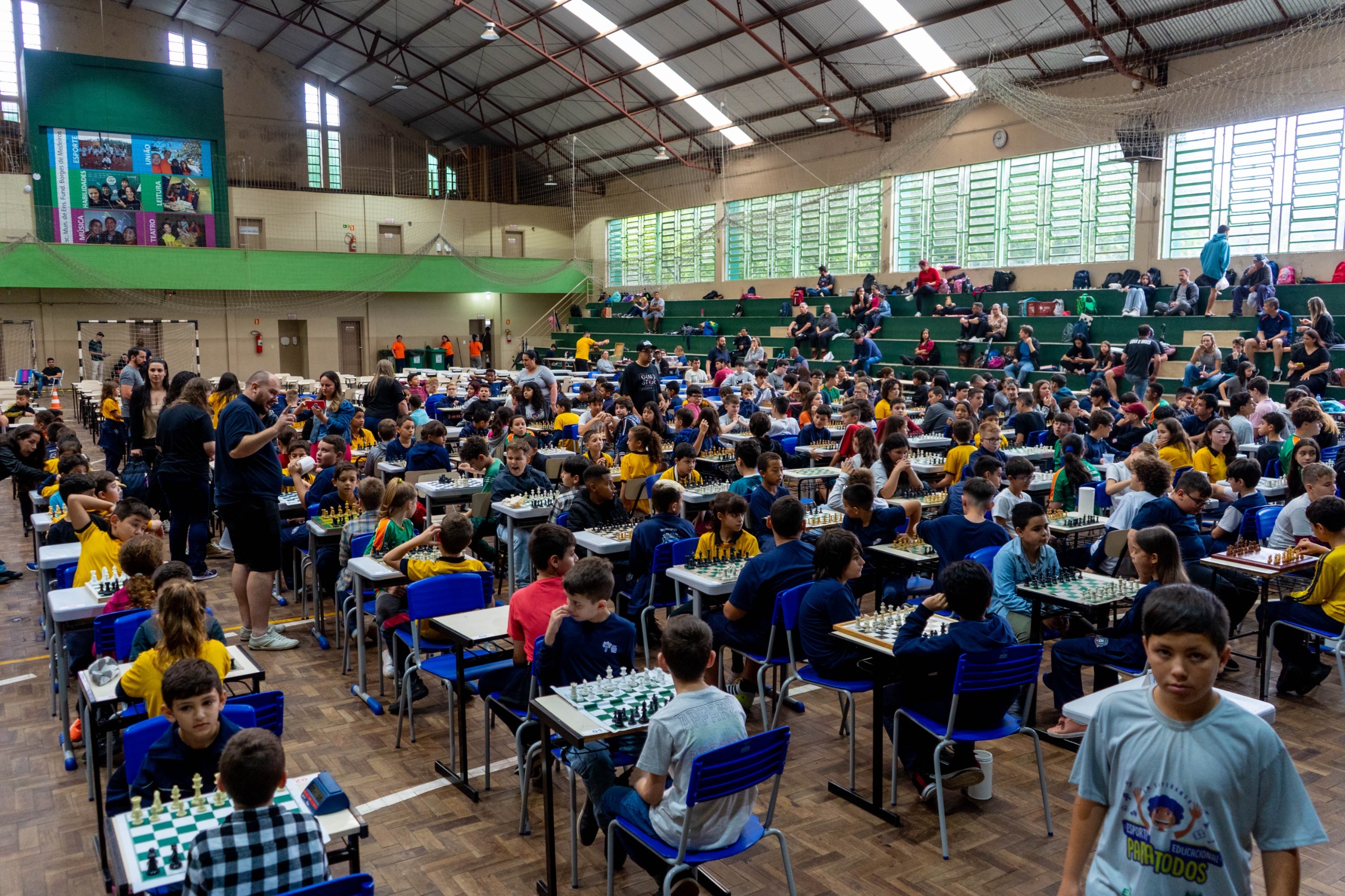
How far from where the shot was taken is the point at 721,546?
6.36 meters

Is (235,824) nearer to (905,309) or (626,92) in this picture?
(905,309)

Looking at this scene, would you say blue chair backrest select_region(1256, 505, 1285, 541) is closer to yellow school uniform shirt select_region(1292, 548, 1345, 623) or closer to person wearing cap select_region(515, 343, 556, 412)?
yellow school uniform shirt select_region(1292, 548, 1345, 623)

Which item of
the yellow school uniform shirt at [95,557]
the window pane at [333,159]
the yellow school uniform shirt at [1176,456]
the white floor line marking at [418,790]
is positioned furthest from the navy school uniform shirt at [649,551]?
the window pane at [333,159]

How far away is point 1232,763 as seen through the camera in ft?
7.14

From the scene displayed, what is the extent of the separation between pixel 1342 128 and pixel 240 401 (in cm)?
1866

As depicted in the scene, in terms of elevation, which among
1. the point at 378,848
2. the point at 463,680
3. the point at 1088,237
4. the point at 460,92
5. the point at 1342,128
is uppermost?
the point at 460,92

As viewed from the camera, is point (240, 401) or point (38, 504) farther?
point (38, 504)

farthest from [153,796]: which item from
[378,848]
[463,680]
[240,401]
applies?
[240,401]

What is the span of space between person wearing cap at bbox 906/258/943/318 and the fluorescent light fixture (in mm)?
5381

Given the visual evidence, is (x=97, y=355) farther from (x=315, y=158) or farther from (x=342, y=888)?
(x=342, y=888)

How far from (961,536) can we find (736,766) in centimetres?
337

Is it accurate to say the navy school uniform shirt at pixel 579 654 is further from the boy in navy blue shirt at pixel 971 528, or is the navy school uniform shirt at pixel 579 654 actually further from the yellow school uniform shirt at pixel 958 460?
the yellow school uniform shirt at pixel 958 460

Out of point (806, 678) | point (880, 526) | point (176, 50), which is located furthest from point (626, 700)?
point (176, 50)

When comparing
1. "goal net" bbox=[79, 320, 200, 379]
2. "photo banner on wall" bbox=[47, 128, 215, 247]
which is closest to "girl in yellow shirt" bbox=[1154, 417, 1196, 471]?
"photo banner on wall" bbox=[47, 128, 215, 247]
